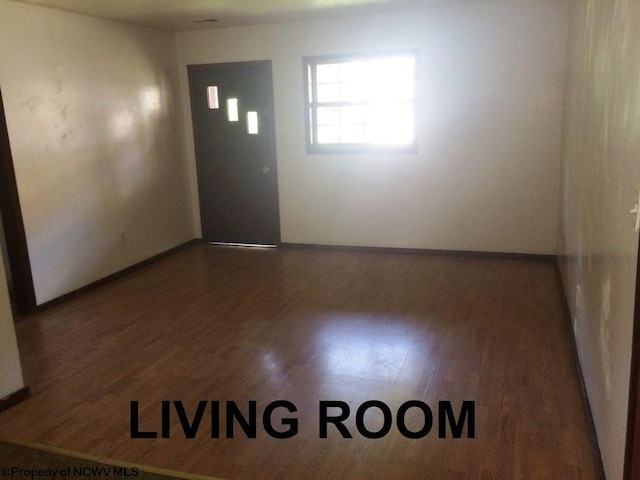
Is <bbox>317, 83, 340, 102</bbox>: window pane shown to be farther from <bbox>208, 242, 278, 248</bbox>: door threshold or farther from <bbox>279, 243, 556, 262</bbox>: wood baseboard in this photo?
<bbox>208, 242, 278, 248</bbox>: door threshold

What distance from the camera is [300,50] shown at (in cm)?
550

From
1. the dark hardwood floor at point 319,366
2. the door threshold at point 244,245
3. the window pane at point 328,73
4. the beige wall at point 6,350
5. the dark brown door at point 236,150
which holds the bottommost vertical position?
the dark hardwood floor at point 319,366

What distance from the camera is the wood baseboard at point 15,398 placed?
2.84m

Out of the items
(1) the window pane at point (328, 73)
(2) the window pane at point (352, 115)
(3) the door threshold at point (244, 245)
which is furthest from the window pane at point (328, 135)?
(3) the door threshold at point (244, 245)

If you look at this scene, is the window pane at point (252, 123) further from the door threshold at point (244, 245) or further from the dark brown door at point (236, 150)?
the door threshold at point (244, 245)

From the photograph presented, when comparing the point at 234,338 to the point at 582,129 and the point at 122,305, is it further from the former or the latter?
the point at 582,129

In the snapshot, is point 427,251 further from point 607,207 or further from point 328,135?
point 607,207

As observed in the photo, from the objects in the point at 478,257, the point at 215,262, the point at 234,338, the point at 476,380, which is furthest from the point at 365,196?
the point at 476,380

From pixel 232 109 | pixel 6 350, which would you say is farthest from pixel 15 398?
pixel 232 109

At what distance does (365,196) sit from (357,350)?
2515 millimetres

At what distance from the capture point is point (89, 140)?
15.8 feet

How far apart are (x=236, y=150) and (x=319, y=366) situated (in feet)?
11.2

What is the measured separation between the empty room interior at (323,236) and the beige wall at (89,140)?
3 centimetres

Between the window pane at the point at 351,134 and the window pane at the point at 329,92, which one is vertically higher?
the window pane at the point at 329,92
